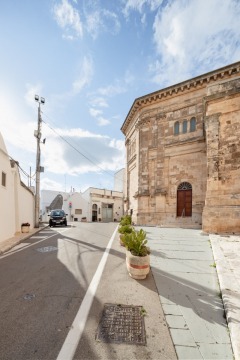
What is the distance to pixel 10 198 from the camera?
12.8m

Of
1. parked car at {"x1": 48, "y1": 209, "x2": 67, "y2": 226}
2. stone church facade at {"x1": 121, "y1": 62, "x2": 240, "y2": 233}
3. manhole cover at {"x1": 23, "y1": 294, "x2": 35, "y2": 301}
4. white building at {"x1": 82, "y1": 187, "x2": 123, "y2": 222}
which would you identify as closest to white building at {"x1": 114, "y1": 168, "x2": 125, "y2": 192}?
white building at {"x1": 82, "y1": 187, "x2": 123, "y2": 222}

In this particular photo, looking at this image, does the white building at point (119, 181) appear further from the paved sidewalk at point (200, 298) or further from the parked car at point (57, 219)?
the paved sidewalk at point (200, 298)

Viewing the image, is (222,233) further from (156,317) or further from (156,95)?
(156,95)

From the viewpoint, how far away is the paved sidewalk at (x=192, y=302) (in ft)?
9.64

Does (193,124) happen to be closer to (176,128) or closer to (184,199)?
(176,128)

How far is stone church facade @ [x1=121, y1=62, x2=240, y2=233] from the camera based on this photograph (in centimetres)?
1218

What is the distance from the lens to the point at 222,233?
11.7 m

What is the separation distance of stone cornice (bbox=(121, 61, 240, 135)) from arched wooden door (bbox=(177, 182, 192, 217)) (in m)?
8.57

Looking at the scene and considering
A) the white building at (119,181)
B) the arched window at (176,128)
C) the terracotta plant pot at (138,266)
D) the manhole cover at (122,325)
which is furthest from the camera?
the white building at (119,181)

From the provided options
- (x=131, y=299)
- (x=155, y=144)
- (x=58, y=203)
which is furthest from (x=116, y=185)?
(x=131, y=299)

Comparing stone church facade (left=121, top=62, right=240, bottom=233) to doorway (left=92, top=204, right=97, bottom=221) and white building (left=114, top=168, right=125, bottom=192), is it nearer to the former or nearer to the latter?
doorway (left=92, top=204, right=97, bottom=221)

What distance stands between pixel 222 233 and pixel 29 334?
11263 millimetres

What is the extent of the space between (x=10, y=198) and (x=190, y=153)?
1442 centimetres

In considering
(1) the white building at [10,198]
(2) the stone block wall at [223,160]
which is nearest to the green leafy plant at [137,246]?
(2) the stone block wall at [223,160]
